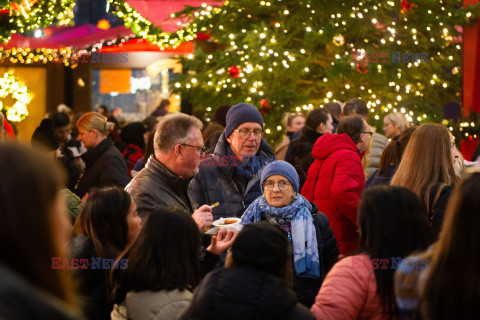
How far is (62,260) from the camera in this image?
218cm

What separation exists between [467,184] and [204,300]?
1178 mm

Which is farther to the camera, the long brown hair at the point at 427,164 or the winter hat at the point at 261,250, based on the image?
the long brown hair at the point at 427,164

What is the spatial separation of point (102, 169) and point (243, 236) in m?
4.62

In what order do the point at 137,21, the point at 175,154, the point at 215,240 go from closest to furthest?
the point at 215,240, the point at 175,154, the point at 137,21

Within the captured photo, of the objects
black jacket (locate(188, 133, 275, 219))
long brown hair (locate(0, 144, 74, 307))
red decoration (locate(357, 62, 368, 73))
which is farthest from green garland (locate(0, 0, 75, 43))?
long brown hair (locate(0, 144, 74, 307))

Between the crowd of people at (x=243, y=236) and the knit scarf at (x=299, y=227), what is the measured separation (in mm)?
10

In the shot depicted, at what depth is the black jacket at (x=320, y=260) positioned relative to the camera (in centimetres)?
507

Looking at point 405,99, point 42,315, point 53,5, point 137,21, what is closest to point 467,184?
point 42,315

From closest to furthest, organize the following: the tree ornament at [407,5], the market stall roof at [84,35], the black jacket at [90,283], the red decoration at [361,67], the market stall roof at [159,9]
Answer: the black jacket at [90,283] → the red decoration at [361,67] → the tree ornament at [407,5] → the market stall roof at [159,9] → the market stall roof at [84,35]

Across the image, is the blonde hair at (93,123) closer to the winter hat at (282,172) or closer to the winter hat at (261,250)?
the winter hat at (282,172)

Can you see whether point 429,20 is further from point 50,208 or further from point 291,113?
point 50,208

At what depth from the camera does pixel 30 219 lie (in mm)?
1834

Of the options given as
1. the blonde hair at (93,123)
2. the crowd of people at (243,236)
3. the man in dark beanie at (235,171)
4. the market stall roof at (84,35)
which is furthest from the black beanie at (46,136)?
the market stall roof at (84,35)
